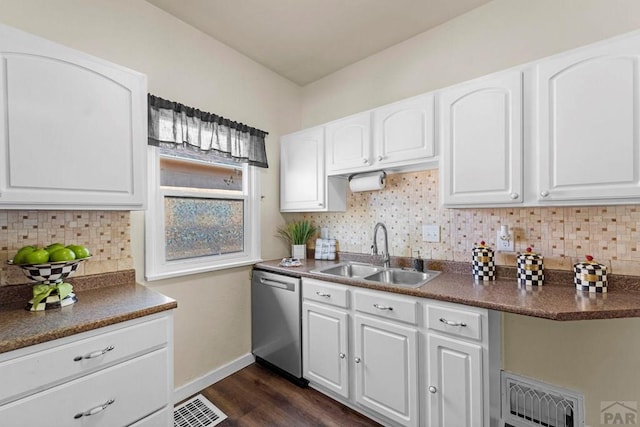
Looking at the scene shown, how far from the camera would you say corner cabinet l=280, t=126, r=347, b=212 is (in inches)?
94.6

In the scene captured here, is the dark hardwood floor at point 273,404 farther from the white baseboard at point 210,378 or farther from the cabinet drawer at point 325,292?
the cabinet drawer at point 325,292

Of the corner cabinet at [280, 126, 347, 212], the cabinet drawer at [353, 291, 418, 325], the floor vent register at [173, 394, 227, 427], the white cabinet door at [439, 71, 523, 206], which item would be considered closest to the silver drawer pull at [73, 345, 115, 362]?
the floor vent register at [173, 394, 227, 427]

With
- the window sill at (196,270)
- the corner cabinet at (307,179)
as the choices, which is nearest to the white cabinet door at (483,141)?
the corner cabinet at (307,179)

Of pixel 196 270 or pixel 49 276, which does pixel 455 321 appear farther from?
pixel 49 276

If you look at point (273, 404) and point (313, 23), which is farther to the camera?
point (313, 23)

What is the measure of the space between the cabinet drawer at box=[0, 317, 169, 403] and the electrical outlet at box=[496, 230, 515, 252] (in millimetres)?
1998

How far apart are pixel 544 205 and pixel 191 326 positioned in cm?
239

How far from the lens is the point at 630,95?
1.25 m

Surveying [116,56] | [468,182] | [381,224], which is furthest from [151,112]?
[468,182]

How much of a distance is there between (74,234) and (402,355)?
6.46 feet

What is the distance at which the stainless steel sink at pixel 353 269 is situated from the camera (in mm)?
2268

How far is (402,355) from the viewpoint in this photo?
158 cm

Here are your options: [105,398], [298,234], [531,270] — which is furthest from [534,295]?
[105,398]

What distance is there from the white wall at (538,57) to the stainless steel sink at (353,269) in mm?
943
